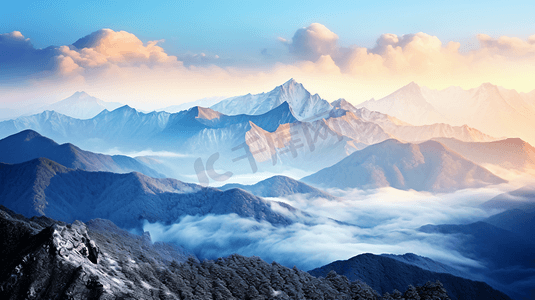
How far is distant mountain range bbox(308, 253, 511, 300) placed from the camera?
10288cm

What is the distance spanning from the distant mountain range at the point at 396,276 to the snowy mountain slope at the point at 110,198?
256 ft

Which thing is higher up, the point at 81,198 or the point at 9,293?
the point at 9,293

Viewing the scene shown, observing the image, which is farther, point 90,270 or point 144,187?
point 144,187

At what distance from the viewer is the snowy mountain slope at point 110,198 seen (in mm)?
157500

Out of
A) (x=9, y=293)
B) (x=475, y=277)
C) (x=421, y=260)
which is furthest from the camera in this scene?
(x=475, y=277)

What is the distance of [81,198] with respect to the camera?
174250 millimetres

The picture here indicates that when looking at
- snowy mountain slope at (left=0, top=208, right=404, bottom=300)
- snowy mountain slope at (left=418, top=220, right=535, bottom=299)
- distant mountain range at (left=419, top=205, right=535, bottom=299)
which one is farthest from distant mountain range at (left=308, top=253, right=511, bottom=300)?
distant mountain range at (left=419, top=205, right=535, bottom=299)

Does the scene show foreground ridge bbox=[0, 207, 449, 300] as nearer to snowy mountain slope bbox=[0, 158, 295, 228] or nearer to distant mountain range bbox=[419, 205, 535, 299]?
snowy mountain slope bbox=[0, 158, 295, 228]

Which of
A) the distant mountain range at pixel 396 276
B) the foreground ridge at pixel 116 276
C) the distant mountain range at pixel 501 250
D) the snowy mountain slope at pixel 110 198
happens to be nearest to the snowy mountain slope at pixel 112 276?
the foreground ridge at pixel 116 276

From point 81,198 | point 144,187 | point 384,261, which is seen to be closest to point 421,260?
point 384,261

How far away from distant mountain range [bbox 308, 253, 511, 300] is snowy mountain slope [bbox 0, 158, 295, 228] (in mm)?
78152

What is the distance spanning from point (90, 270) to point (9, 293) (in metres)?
7.41

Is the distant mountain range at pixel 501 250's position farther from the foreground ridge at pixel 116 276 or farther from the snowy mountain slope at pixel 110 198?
the foreground ridge at pixel 116 276

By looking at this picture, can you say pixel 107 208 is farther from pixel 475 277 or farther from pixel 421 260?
pixel 475 277
